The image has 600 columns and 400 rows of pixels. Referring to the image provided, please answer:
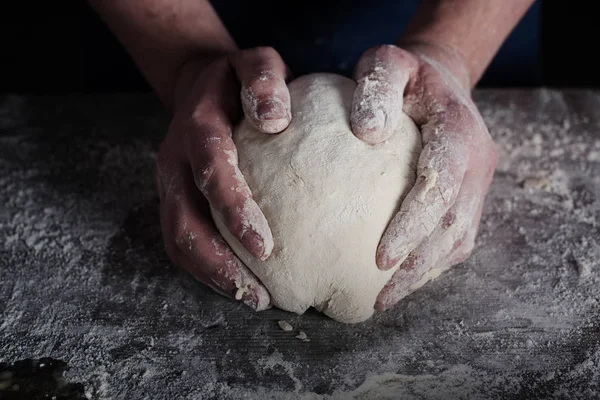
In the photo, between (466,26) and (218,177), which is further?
(466,26)

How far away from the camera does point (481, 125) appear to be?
4.97 ft

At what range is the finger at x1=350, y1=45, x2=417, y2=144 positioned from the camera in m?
1.37

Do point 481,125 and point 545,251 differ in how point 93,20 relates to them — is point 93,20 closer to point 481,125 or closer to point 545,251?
point 481,125

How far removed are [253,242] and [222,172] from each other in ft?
0.57

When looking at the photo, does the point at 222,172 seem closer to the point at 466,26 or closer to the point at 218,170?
the point at 218,170

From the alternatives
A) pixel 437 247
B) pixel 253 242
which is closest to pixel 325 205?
pixel 253 242

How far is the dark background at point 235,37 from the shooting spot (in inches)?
88.5

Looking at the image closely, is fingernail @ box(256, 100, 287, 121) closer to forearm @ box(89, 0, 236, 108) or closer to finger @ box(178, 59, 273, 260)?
finger @ box(178, 59, 273, 260)

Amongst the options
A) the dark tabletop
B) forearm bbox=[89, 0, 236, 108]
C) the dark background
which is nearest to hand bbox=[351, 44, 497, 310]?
the dark tabletop

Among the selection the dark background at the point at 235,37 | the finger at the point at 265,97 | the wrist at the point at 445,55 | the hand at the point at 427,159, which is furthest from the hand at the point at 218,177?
the dark background at the point at 235,37

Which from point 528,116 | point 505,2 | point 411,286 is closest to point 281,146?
point 411,286

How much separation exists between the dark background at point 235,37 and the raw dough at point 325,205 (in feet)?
3.03

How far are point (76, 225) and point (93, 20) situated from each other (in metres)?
0.90

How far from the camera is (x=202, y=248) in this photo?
4.53ft
